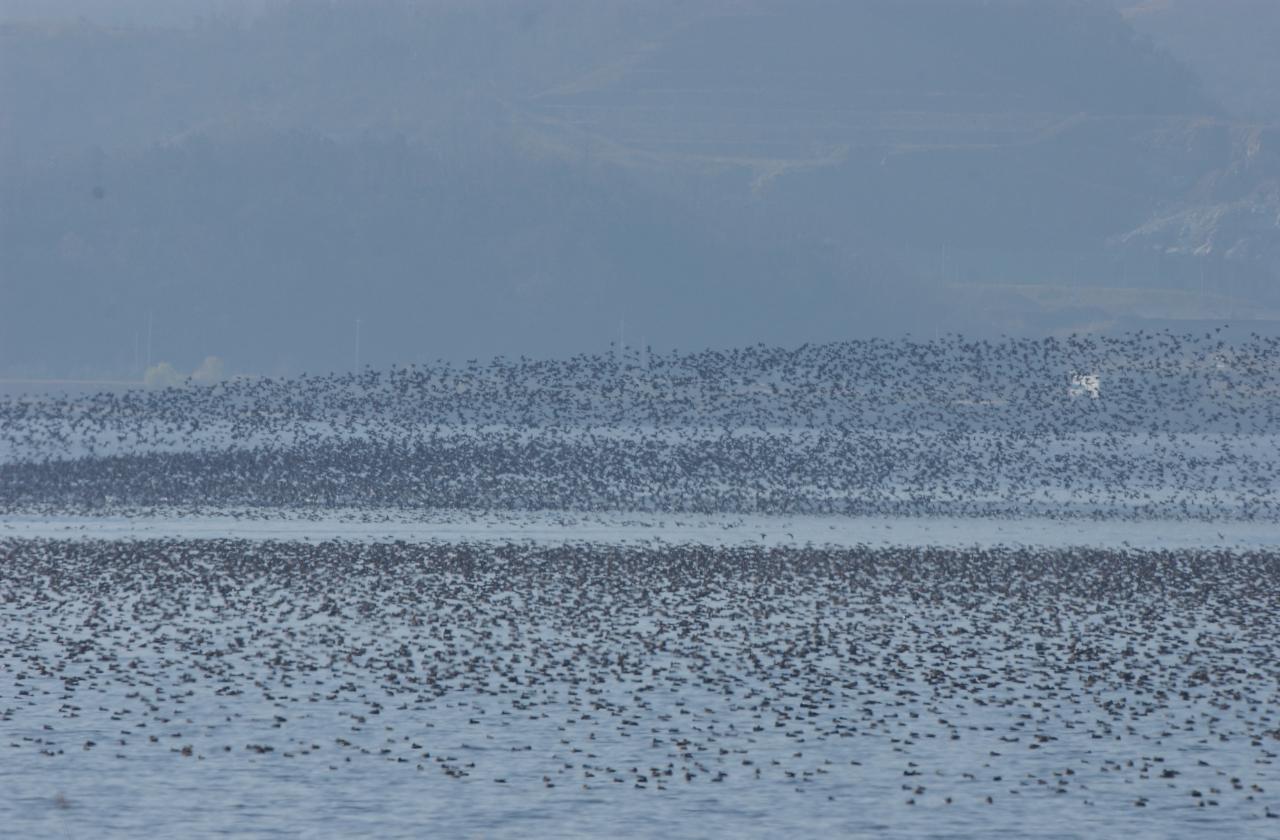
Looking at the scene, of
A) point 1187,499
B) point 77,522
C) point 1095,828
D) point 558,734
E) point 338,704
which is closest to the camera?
point 1095,828

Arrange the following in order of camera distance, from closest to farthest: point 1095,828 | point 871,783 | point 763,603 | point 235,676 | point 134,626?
point 1095,828, point 871,783, point 235,676, point 134,626, point 763,603

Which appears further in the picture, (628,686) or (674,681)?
(674,681)

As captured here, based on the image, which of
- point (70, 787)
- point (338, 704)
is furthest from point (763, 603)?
point (70, 787)

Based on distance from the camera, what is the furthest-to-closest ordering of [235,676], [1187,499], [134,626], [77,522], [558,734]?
[1187,499]
[77,522]
[134,626]
[235,676]
[558,734]

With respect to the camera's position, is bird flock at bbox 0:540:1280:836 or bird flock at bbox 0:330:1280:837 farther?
bird flock at bbox 0:540:1280:836

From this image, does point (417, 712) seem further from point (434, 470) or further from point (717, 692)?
point (434, 470)

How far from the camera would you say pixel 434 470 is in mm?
98938

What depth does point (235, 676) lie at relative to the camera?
37.4m

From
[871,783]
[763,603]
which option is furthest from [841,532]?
[871,783]

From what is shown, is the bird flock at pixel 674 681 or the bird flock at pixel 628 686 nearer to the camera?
the bird flock at pixel 628 686

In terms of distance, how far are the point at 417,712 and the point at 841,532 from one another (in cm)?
4181

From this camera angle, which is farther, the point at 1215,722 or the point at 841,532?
the point at 841,532

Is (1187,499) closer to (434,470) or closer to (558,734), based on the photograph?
(434,470)

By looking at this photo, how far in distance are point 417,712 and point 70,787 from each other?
7427 millimetres
